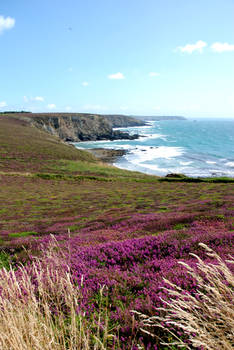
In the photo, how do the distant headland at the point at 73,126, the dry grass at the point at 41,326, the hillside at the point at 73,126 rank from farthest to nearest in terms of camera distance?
the distant headland at the point at 73,126
the hillside at the point at 73,126
the dry grass at the point at 41,326

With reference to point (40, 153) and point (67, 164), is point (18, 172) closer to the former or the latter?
point (67, 164)

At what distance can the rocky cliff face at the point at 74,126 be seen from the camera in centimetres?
15420

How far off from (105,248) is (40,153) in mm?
67611

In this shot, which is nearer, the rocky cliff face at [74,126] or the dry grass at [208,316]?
the dry grass at [208,316]

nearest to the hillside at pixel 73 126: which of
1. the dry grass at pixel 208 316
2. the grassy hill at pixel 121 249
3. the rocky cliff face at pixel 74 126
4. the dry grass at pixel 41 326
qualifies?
the rocky cliff face at pixel 74 126

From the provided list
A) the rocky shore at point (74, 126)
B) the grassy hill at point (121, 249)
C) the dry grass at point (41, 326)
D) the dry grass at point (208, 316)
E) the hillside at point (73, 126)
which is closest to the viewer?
the dry grass at point (208, 316)

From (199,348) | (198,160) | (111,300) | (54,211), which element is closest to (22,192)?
(54,211)

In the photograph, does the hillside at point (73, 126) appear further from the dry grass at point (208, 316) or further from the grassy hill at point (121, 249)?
the dry grass at point (208, 316)

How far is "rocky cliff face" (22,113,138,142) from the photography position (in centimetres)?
15420

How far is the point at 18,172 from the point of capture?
48.3 m

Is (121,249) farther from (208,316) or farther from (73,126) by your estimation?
(73,126)

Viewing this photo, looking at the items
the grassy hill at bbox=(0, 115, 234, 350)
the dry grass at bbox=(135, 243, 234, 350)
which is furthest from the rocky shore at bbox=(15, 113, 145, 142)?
the dry grass at bbox=(135, 243, 234, 350)

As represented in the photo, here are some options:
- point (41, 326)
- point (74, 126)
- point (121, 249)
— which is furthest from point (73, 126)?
point (41, 326)

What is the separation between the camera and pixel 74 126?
170875 millimetres
